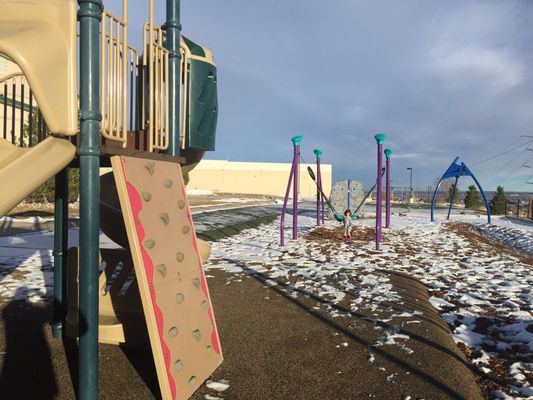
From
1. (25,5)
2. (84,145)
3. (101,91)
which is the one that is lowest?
(84,145)

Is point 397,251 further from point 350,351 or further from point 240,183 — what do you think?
point 240,183

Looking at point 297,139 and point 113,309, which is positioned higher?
point 297,139

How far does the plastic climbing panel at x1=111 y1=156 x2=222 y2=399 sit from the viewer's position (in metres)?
2.37

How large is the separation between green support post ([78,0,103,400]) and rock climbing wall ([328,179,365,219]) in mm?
11274

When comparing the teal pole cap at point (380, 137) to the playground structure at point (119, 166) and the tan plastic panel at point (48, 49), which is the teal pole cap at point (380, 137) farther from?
the tan plastic panel at point (48, 49)

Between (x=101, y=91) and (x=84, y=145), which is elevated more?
(x=101, y=91)

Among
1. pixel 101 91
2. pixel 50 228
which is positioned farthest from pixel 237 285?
pixel 50 228

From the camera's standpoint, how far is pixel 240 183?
57.8 m

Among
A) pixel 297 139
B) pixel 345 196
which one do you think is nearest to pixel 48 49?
pixel 297 139

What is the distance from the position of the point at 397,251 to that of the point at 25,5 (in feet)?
26.8

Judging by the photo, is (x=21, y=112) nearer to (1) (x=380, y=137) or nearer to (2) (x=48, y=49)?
(2) (x=48, y=49)

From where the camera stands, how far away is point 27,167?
6.24ft

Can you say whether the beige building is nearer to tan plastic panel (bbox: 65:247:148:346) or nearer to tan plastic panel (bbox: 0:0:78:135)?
tan plastic panel (bbox: 65:247:148:346)

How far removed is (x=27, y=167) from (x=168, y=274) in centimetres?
111
